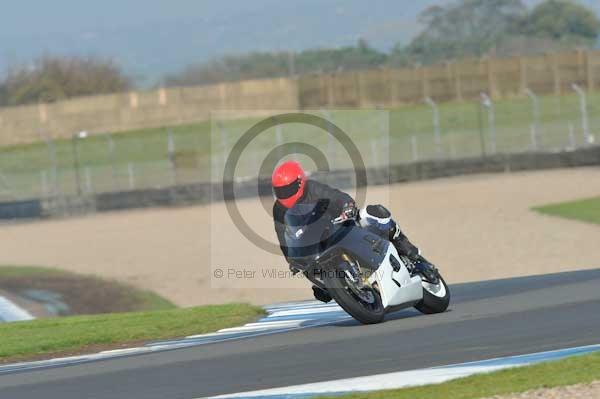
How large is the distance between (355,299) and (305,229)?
735mm

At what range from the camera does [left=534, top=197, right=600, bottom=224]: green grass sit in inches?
934

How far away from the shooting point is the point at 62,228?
32188 mm

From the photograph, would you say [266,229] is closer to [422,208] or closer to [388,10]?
[422,208]

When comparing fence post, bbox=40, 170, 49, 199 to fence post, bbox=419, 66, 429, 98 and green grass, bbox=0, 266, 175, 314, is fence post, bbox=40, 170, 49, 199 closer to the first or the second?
green grass, bbox=0, 266, 175, 314

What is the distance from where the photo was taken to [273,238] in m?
25.5

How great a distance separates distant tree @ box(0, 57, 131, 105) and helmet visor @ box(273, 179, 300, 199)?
6572cm

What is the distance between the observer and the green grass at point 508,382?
282 inches

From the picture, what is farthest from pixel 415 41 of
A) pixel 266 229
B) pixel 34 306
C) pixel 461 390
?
pixel 461 390

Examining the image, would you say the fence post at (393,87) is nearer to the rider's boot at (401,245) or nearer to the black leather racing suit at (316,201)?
the rider's boot at (401,245)

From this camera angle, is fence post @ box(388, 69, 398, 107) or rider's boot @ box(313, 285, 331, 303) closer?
rider's boot @ box(313, 285, 331, 303)

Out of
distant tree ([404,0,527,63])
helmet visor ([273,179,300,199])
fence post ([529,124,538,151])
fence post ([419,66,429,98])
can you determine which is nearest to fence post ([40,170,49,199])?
fence post ([529,124,538,151])

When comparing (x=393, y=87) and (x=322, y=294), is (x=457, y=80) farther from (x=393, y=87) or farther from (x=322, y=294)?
(x=322, y=294)

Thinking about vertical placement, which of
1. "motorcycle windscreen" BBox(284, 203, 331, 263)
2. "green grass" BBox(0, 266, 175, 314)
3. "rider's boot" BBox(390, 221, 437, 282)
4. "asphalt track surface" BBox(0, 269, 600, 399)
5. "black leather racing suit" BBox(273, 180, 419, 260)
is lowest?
"green grass" BBox(0, 266, 175, 314)

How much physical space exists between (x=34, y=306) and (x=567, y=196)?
45.4 ft
